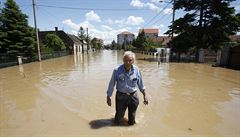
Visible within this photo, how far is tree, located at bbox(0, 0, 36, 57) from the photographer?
699 inches

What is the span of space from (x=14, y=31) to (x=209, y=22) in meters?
22.1

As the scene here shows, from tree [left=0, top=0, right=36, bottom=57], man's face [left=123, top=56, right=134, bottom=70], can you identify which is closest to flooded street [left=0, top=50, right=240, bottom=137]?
man's face [left=123, top=56, right=134, bottom=70]

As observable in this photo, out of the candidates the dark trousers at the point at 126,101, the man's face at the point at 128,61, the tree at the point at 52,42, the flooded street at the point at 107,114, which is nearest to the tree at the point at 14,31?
the flooded street at the point at 107,114

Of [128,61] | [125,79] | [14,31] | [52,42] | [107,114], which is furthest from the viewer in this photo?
[52,42]

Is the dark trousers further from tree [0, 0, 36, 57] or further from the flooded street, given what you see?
tree [0, 0, 36, 57]

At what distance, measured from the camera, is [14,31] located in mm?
17938

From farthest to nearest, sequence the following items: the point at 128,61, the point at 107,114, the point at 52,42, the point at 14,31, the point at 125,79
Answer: the point at 52,42
the point at 14,31
the point at 107,114
the point at 125,79
the point at 128,61

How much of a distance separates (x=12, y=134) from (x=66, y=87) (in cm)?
422

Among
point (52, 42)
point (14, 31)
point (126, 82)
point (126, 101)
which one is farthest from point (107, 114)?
point (52, 42)

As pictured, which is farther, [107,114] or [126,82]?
[107,114]

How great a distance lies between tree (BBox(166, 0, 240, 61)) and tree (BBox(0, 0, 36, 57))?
18.2m

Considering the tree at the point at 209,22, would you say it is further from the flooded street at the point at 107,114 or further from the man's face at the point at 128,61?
the man's face at the point at 128,61

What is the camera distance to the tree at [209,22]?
19078mm

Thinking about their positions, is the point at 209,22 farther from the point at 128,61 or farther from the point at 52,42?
the point at 52,42
